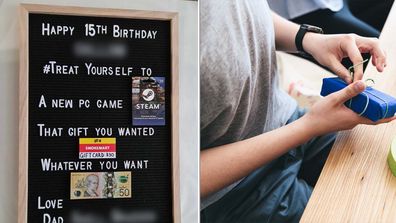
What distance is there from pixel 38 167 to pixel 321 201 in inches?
24.8

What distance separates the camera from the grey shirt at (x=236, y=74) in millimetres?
1325

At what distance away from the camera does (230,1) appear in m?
1.32

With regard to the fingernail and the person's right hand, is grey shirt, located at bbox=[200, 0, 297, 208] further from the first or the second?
the fingernail

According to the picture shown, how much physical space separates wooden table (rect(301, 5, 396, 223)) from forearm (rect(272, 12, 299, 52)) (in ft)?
0.64

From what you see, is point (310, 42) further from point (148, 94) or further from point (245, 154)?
point (148, 94)

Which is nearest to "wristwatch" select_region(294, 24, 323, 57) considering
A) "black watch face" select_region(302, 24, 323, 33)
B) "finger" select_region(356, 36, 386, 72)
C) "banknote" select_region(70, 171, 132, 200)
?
"black watch face" select_region(302, 24, 323, 33)

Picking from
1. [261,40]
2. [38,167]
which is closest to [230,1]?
[261,40]

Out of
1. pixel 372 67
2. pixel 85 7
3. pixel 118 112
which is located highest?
pixel 85 7

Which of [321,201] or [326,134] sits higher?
[326,134]

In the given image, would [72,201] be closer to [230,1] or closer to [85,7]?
[85,7]

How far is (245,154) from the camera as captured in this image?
1366mm

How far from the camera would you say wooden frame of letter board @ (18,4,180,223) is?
127 cm

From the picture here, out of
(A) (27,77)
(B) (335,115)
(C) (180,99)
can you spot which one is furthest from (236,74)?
(A) (27,77)

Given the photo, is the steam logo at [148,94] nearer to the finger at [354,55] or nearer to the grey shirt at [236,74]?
the grey shirt at [236,74]
